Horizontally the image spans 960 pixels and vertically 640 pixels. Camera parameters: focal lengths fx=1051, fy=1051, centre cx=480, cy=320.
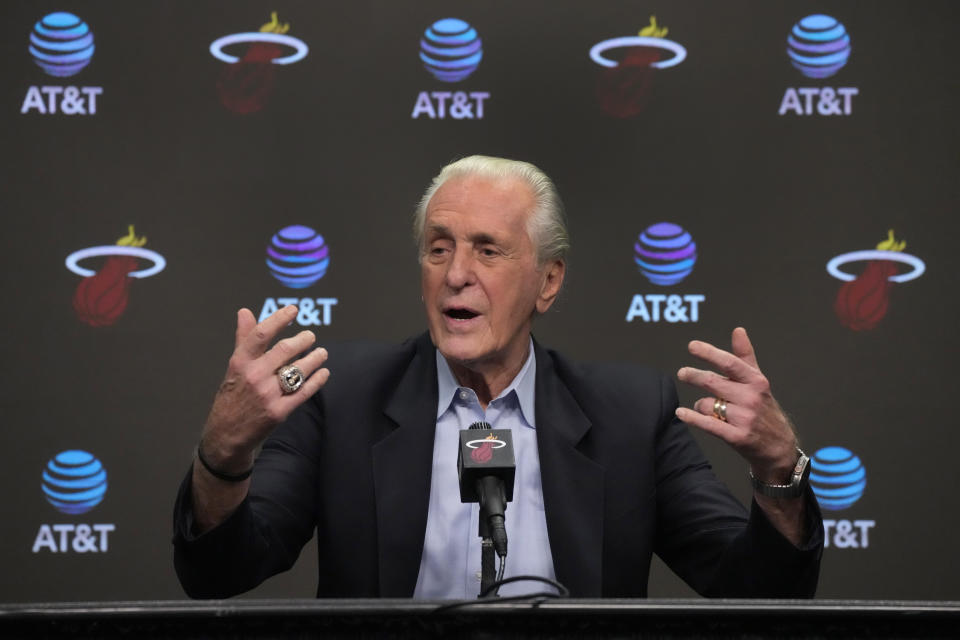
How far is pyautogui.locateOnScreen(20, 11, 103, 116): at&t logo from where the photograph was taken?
354 cm

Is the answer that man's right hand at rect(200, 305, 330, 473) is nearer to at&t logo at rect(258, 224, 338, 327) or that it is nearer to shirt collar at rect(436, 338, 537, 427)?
shirt collar at rect(436, 338, 537, 427)

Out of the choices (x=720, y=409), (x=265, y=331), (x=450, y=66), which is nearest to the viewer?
(x=265, y=331)

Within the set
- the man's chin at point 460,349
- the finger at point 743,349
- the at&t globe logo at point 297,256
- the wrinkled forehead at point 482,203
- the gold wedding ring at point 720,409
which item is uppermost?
the at&t globe logo at point 297,256

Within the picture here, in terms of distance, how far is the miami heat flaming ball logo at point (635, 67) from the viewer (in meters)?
3.61

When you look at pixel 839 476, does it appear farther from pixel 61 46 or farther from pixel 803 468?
pixel 61 46

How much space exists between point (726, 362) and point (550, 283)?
793 mm

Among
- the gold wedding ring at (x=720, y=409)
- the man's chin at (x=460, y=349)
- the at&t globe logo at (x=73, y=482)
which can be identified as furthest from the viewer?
the at&t globe logo at (x=73, y=482)

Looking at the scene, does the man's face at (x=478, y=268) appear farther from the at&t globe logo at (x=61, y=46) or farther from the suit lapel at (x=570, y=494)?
the at&t globe logo at (x=61, y=46)

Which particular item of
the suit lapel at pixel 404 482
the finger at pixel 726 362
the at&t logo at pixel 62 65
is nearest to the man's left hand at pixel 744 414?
the finger at pixel 726 362

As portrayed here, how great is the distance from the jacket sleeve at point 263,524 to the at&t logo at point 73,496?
1.49 metres

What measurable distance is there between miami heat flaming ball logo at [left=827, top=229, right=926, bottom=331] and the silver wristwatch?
1.82 m

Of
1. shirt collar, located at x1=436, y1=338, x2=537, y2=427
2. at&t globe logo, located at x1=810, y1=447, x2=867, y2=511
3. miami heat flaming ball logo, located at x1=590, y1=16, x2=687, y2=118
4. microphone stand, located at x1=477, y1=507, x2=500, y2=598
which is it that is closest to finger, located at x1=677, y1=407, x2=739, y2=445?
microphone stand, located at x1=477, y1=507, x2=500, y2=598

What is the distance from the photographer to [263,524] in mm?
2068

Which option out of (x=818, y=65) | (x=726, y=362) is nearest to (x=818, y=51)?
(x=818, y=65)
